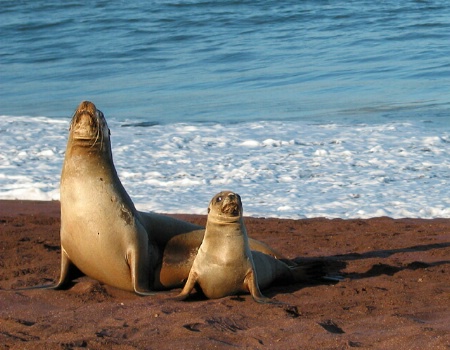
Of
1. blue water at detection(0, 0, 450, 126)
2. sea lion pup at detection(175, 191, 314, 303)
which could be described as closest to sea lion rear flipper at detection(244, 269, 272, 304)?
sea lion pup at detection(175, 191, 314, 303)

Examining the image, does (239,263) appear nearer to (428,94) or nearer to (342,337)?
(342,337)

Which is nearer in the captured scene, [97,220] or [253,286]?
[253,286]

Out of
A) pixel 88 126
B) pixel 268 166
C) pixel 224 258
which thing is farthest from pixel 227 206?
pixel 268 166

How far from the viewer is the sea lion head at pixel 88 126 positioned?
577 centimetres

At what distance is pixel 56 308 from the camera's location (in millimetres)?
5477

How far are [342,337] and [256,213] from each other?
185 inches

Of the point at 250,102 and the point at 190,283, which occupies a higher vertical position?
the point at 250,102

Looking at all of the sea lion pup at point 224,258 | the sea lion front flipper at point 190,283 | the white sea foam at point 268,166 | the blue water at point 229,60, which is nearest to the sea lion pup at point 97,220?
the sea lion front flipper at point 190,283

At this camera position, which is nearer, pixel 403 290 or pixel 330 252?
pixel 403 290

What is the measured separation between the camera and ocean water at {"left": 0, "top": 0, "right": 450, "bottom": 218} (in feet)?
34.0

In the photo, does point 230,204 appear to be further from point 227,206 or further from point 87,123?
point 87,123

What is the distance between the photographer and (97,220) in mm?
5730

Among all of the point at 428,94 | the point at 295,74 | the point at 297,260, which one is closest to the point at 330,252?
the point at 297,260

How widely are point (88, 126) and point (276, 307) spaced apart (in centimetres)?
160
